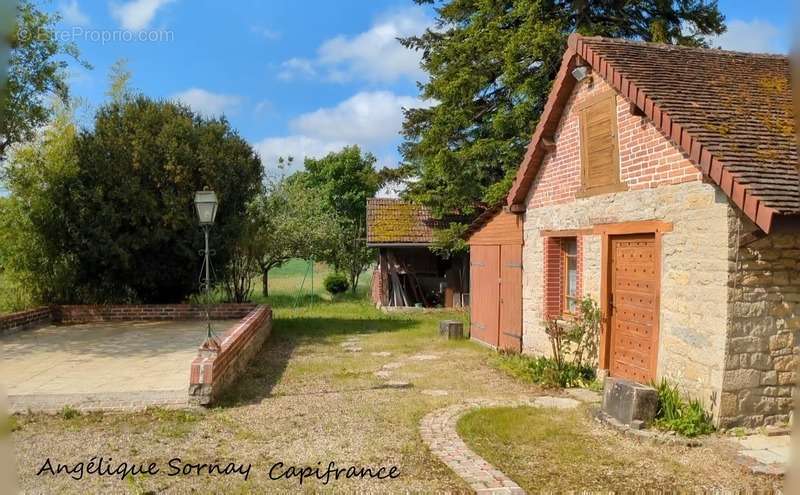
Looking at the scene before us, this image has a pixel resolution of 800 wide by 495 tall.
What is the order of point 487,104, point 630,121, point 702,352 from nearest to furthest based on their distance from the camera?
point 702,352, point 630,121, point 487,104

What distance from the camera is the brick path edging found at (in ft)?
15.9

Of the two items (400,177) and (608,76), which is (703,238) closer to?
(608,76)

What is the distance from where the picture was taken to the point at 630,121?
26.1 ft

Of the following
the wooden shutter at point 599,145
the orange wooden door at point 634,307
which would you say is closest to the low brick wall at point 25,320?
the wooden shutter at point 599,145

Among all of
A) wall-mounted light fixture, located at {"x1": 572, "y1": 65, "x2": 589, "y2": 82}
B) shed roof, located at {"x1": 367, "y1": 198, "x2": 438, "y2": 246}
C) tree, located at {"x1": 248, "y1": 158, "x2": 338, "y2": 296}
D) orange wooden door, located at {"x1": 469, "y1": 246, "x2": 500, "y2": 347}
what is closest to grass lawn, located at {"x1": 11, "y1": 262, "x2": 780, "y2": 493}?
orange wooden door, located at {"x1": 469, "y1": 246, "x2": 500, "y2": 347}

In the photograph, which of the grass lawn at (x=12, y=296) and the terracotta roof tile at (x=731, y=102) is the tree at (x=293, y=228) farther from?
the terracotta roof tile at (x=731, y=102)

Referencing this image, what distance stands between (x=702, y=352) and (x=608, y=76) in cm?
410

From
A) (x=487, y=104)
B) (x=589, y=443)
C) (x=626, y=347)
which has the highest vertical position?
Answer: (x=487, y=104)

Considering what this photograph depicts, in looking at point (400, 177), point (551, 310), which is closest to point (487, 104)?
point (400, 177)

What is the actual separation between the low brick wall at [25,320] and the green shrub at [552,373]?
1082 cm

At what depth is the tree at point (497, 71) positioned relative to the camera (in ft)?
55.6

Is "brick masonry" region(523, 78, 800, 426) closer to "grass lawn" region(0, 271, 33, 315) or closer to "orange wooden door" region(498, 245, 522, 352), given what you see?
"orange wooden door" region(498, 245, 522, 352)

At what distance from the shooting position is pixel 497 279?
12.1 metres

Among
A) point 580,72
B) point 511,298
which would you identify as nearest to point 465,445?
point 511,298
